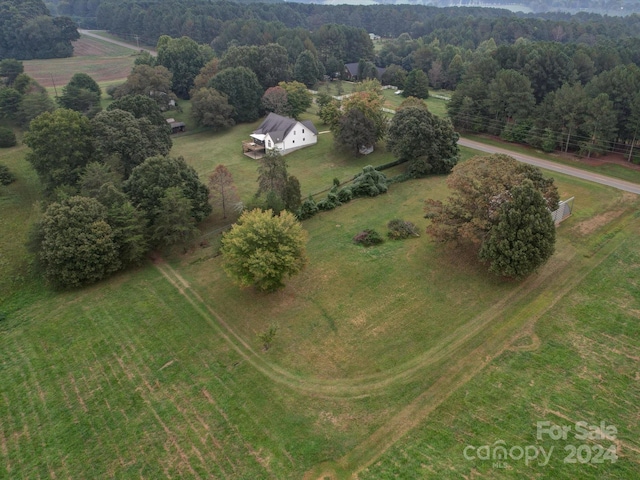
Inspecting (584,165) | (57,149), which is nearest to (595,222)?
(584,165)

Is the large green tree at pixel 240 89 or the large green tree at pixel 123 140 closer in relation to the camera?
the large green tree at pixel 123 140

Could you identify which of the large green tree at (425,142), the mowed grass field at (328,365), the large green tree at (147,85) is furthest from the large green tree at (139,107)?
the large green tree at (425,142)

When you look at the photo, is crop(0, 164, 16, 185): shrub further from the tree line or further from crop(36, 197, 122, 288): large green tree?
the tree line

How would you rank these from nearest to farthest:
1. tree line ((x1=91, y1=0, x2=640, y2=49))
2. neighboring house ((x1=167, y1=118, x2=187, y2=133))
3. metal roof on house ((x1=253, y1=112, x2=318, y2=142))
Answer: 1. metal roof on house ((x1=253, y1=112, x2=318, y2=142))
2. neighboring house ((x1=167, y1=118, x2=187, y2=133))
3. tree line ((x1=91, y1=0, x2=640, y2=49))

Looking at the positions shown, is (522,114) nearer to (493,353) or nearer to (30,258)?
(493,353)

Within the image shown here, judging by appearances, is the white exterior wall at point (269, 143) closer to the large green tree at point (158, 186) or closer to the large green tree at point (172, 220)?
the large green tree at point (158, 186)

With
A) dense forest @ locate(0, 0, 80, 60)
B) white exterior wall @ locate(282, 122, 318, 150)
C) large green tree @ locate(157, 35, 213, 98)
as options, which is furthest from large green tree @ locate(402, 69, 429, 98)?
dense forest @ locate(0, 0, 80, 60)

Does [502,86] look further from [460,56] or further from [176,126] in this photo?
[176,126]
